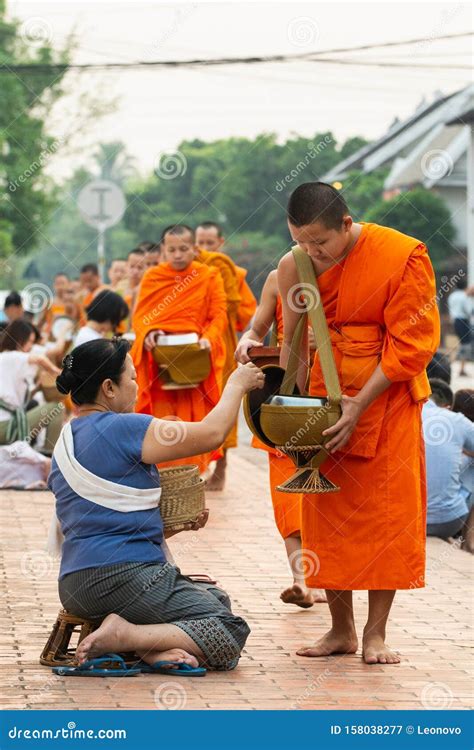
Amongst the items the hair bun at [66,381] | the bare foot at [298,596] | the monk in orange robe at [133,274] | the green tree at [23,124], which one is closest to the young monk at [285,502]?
the bare foot at [298,596]

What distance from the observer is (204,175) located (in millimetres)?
77000

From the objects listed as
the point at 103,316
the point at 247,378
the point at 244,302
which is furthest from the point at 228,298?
the point at 247,378

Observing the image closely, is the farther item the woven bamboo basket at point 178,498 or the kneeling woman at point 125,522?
the woven bamboo basket at point 178,498

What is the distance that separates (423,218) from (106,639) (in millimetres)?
46673

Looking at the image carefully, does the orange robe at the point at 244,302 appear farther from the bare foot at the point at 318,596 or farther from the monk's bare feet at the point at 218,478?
the bare foot at the point at 318,596

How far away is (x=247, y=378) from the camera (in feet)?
17.8

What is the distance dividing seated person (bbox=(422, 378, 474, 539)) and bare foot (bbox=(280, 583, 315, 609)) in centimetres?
212

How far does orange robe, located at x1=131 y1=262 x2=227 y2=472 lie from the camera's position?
1063 cm

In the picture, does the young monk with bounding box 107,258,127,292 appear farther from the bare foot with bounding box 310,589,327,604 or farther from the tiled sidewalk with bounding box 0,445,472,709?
the bare foot with bounding box 310,589,327,604

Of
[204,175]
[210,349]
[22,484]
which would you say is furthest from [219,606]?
[204,175]

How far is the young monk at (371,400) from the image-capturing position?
18.3 feet
